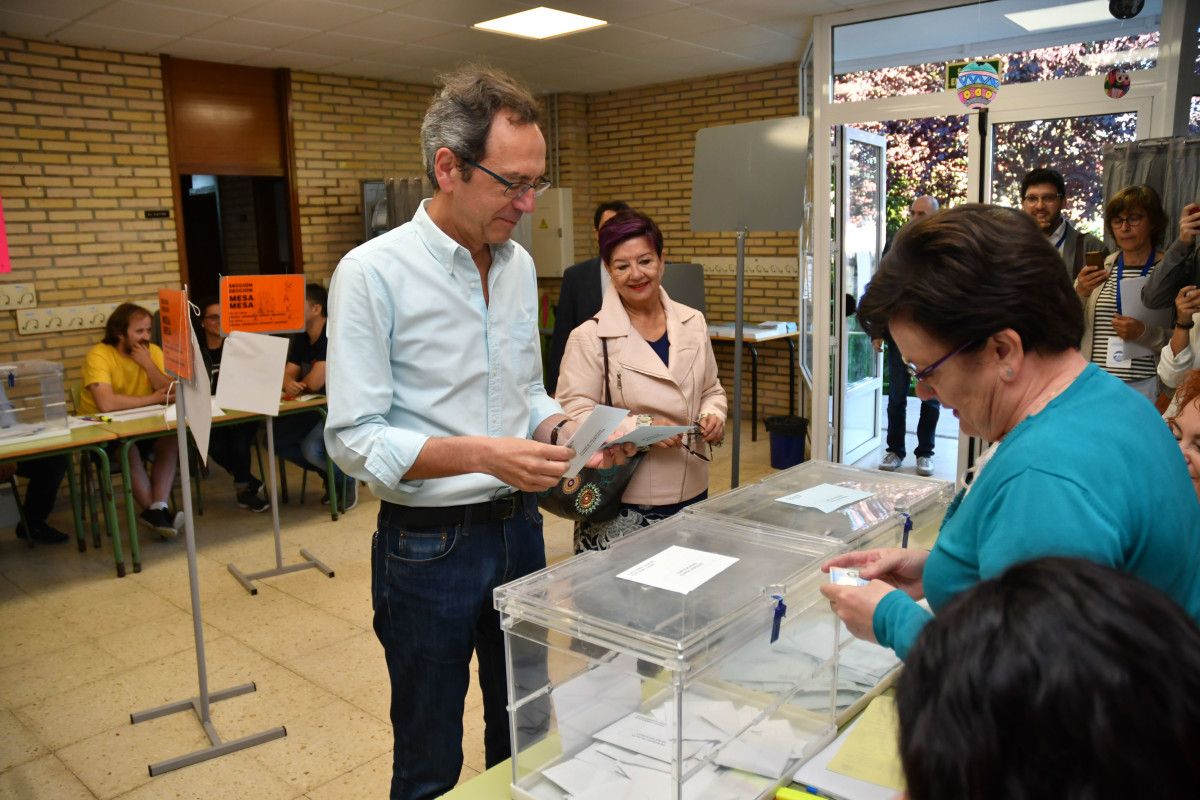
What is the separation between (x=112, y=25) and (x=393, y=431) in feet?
18.4

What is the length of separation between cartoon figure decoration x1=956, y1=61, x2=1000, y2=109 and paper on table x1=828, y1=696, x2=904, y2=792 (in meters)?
4.07

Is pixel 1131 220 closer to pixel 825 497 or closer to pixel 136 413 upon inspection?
pixel 825 497

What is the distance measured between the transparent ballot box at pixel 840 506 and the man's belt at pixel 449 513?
0.42 metres

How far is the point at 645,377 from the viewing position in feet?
9.47

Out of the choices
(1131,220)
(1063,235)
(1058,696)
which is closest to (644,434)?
(1058,696)

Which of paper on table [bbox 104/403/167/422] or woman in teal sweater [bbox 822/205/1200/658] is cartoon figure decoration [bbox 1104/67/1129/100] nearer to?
woman in teal sweater [bbox 822/205/1200/658]

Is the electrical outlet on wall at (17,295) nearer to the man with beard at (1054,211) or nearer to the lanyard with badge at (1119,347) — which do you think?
the man with beard at (1054,211)

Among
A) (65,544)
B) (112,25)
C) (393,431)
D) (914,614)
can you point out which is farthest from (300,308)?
(914,614)

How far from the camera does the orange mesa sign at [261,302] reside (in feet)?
14.1

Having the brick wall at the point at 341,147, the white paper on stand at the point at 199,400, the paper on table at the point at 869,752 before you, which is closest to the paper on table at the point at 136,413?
the white paper on stand at the point at 199,400

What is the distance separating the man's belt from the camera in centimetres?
176

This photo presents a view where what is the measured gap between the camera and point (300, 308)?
461 cm

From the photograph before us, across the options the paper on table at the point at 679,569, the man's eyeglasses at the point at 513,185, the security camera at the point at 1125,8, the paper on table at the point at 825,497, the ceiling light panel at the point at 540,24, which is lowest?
the paper on table at the point at 825,497

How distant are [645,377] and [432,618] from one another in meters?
1.32
